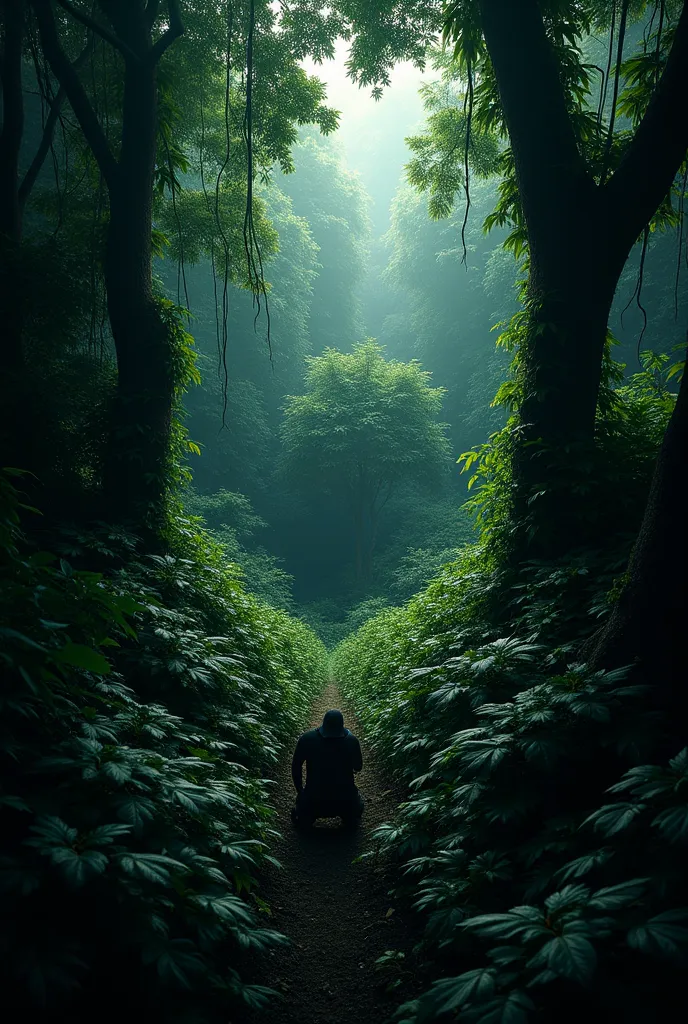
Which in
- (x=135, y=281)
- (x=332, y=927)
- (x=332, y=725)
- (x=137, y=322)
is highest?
(x=135, y=281)

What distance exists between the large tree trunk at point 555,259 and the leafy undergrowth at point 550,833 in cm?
70

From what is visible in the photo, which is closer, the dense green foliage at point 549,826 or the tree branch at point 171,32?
the dense green foliage at point 549,826

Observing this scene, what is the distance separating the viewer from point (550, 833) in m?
2.21

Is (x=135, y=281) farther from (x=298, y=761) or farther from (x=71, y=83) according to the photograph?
(x=298, y=761)

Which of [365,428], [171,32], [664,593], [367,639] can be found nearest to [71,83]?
[171,32]

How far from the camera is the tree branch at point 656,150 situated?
4.00m

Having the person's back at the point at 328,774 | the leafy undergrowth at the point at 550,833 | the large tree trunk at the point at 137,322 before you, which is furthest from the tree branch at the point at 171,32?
the person's back at the point at 328,774

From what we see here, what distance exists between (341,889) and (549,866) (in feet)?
6.57

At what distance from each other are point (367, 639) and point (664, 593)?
9638 mm

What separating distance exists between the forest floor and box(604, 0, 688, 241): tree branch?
536 cm

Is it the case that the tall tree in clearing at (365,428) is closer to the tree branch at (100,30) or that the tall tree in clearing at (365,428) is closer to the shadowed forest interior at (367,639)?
the shadowed forest interior at (367,639)

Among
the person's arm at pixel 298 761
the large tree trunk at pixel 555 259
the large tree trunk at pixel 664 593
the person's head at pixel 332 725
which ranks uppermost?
the large tree trunk at pixel 555 259

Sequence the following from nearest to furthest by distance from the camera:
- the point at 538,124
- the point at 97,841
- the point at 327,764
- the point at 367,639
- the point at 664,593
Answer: the point at 97,841 < the point at 664,593 < the point at 327,764 < the point at 538,124 < the point at 367,639

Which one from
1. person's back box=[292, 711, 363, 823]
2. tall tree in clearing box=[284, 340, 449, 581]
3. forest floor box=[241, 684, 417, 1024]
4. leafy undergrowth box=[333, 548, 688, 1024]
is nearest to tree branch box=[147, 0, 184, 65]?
leafy undergrowth box=[333, 548, 688, 1024]
